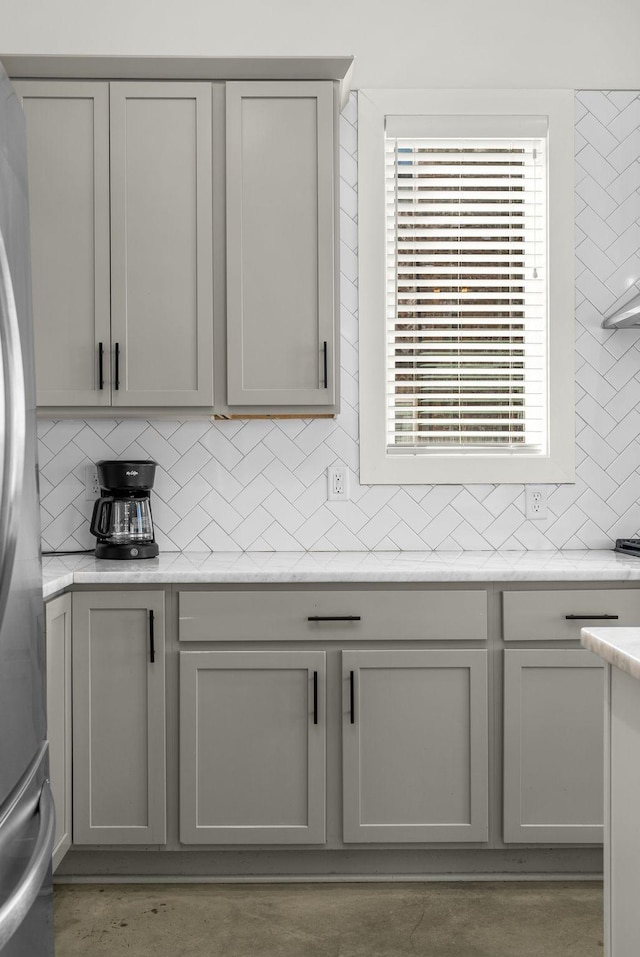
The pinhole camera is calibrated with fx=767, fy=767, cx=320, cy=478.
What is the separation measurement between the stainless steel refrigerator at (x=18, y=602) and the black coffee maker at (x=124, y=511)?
4.69ft

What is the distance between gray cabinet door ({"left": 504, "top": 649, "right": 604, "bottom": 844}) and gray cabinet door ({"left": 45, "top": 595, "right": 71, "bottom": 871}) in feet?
4.32

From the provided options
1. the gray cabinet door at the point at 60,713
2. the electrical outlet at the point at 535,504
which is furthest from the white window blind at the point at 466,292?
the gray cabinet door at the point at 60,713

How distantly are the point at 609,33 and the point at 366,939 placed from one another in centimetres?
323

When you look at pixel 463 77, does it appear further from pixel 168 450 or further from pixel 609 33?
pixel 168 450

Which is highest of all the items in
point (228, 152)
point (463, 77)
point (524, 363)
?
point (463, 77)

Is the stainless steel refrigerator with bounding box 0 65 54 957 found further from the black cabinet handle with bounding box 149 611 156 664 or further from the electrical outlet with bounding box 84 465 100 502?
the electrical outlet with bounding box 84 465 100 502

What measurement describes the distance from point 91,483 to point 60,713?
0.96 metres

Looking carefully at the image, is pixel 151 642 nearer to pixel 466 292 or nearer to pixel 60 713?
pixel 60 713

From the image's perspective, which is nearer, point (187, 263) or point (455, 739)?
point (455, 739)

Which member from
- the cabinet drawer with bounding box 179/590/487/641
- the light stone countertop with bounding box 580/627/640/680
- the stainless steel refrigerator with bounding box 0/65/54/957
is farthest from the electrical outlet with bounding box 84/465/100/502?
the light stone countertop with bounding box 580/627/640/680

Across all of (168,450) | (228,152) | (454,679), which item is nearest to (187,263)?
(228,152)

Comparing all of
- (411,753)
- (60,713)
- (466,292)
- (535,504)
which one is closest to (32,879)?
(60,713)

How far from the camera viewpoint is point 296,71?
8.25 feet

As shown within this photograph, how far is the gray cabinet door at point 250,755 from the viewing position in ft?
7.62
